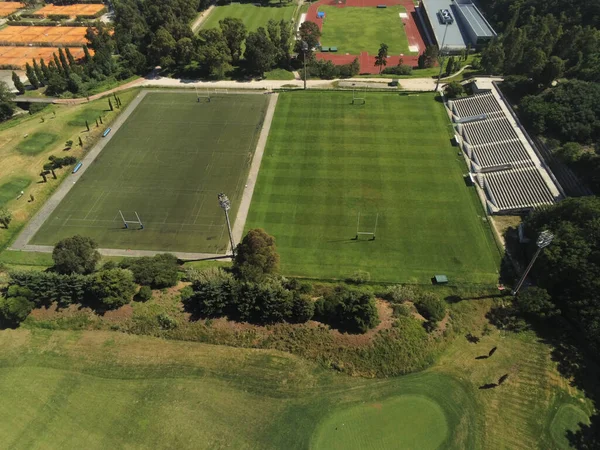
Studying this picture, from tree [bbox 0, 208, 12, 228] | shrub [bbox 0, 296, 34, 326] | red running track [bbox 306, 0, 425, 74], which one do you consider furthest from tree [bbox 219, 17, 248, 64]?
shrub [bbox 0, 296, 34, 326]

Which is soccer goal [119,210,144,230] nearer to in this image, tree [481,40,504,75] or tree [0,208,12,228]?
tree [0,208,12,228]

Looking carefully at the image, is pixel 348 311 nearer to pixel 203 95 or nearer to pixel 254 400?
pixel 254 400

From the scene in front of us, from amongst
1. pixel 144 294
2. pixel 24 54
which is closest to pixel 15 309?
pixel 144 294

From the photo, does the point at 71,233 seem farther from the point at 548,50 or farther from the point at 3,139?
the point at 548,50

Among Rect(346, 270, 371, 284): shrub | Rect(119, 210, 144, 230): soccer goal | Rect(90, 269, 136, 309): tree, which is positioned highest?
Rect(90, 269, 136, 309): tree

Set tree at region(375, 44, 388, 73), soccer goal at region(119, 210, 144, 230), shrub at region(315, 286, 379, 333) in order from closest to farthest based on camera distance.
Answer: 1. shrub at region(315, 286, 379, 333)
2. soccer goal at region(119, 210, 144, 230)
3. tree at region(375, 44, 388, 73)
